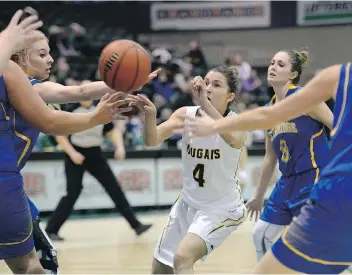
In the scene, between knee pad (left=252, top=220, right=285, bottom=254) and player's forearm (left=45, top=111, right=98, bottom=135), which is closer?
player's forearm (left=45, top=111, right=98, bottom=135)

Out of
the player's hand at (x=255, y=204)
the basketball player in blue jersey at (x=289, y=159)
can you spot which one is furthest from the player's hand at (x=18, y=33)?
the player's hand at (x=255, y=204)

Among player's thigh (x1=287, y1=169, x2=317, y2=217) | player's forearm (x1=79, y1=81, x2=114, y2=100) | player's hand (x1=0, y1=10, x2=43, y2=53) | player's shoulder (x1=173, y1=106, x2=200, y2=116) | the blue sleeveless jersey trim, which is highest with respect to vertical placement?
player's hand (x1=0, y1=10, x2=43, y2=53)

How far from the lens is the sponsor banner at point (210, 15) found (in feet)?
60.4

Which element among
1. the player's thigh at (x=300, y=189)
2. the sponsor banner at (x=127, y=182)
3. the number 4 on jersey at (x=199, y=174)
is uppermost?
the number 4 on jersey at (x=199, y=174)

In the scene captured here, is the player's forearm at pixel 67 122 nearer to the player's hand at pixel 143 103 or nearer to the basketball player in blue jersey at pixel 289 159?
the player's hand at pixel 143 103

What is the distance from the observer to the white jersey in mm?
4609

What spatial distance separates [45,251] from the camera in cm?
442

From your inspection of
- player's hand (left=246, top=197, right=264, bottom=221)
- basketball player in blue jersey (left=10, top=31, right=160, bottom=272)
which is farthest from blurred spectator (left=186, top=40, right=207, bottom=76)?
basketball player in blue jersey (left=10, top=31, right=160, bottom=272)

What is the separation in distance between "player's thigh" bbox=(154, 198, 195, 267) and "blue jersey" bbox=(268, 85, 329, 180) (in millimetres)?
853

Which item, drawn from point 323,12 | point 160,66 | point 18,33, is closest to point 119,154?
point 18,33

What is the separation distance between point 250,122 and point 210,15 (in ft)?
52.5

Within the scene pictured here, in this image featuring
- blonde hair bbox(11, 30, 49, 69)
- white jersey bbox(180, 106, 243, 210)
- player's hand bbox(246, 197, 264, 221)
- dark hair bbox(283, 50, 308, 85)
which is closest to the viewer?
blonde hair bbox(11, 30, 49, 69)

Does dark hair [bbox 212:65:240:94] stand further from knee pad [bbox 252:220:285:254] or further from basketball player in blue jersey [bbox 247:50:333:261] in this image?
knee pad [bbox 252:220:285:254]

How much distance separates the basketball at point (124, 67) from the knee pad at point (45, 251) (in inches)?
49.0
